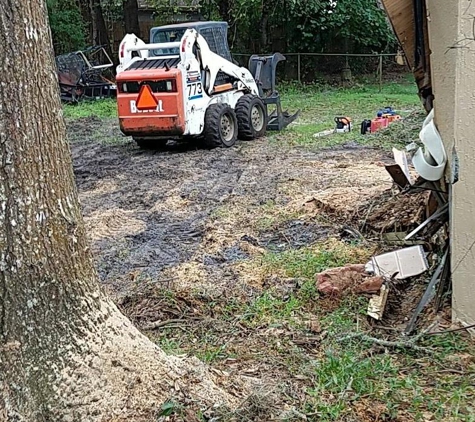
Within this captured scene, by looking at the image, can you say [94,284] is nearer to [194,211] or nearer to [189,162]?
[194,211]

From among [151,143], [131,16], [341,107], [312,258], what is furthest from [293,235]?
[131,16]

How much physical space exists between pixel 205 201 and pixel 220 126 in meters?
2.81

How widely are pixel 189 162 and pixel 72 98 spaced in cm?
784

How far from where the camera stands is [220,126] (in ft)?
29.9

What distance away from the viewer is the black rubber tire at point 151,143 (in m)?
9.54

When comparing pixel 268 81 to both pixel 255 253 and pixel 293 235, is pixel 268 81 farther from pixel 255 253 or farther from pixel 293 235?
pixel 255 253

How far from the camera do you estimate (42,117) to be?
2.15 metres

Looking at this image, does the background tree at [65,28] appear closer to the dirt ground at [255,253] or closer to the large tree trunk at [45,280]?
the dirt ground at [255,253]

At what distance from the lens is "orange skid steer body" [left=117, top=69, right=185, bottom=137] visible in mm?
8508

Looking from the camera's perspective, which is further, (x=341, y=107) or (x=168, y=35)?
(x=341, y=107)

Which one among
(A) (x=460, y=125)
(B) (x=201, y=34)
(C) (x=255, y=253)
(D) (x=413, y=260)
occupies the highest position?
(B) (x=201, y=34)

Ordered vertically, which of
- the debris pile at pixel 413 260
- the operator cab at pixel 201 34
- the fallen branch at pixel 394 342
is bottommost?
the fallen branch at pixel 394 342

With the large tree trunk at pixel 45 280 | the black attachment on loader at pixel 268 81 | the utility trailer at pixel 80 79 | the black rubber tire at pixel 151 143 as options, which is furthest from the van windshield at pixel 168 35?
the large tree trunk at pixel 45 280

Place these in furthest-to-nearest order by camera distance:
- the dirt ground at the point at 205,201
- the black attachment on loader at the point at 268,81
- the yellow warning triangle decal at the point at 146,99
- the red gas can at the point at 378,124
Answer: the black attachment on loader at the point at 268,81 < the red gas can at the point at 378,124 < the yellow warning triangle decal at the point at 146,99 < the dirt ground at the point at 205,201
